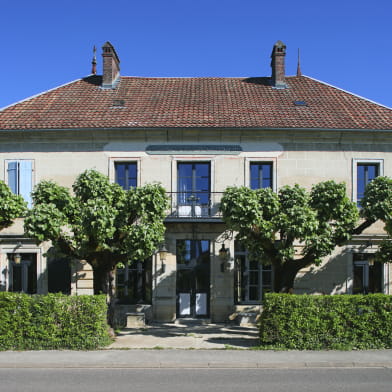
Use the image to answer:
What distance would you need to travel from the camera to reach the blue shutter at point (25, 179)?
15211mm

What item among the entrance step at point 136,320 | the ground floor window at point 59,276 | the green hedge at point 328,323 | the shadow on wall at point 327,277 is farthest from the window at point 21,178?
the shadow on wall at point 327,277

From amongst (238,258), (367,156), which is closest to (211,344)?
(238,258)

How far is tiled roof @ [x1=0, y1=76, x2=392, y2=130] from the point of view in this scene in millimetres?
15156

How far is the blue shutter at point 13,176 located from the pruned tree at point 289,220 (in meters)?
8.04

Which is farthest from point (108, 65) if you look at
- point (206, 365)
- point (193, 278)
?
point (206, 365)

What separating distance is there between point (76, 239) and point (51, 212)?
3.49 feet

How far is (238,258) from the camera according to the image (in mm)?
15258

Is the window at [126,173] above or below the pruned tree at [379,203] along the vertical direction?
above

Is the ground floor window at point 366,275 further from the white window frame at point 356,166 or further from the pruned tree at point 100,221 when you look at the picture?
the pruned tree at point 100,221

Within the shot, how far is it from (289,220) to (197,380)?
4825mm

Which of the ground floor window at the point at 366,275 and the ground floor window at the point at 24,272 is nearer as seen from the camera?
the ground floor window at the point at 366,275

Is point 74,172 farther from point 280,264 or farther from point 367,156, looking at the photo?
point 367,156

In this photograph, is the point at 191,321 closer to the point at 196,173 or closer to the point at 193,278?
the point at 193,278

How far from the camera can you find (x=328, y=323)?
418 inches
